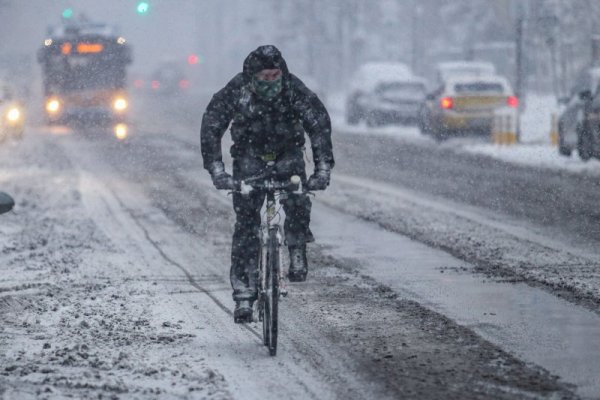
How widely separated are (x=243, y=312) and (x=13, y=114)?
24954 millimetres

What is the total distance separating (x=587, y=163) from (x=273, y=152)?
16344mm

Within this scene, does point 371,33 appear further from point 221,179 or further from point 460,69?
point 221,179

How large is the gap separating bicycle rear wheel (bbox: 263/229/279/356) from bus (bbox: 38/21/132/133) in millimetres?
30557

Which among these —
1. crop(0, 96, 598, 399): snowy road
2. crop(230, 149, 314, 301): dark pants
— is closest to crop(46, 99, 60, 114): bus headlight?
crop(0, 96, 598, 399): snowy road

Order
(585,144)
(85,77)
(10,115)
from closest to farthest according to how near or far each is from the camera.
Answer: (585,144), (10,115), (85,77)

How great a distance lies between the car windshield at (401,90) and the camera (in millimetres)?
36531

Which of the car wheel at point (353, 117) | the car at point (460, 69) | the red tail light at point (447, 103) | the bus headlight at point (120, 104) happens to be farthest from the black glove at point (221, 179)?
the car wheel at point (353, 117)

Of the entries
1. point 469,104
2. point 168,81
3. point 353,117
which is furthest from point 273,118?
point 168,81

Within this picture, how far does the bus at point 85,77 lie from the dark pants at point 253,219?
98.9 ft

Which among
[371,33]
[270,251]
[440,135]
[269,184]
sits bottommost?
[440,135]

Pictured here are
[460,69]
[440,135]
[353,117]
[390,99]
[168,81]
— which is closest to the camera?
[440,135]

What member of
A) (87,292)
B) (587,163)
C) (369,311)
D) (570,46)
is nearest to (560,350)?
(369,311)

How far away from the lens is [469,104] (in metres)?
30.6

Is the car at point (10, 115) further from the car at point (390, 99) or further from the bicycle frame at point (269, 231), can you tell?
the bicycle frame at point (269, 231)
